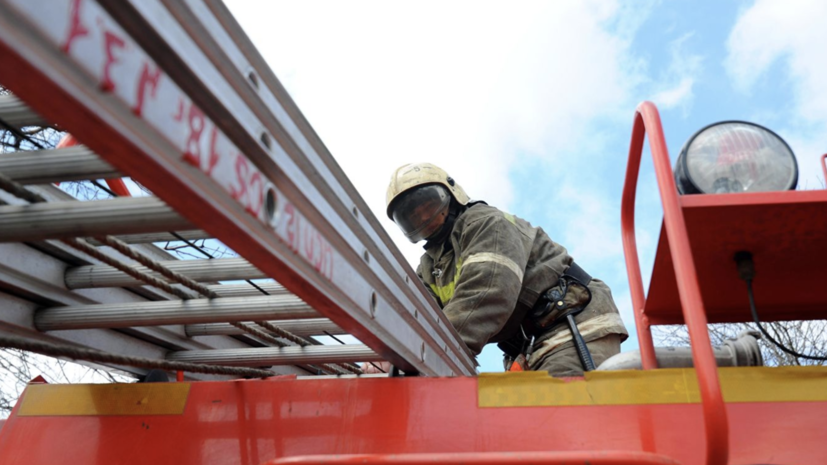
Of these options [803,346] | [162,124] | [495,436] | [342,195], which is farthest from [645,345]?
[803,346]

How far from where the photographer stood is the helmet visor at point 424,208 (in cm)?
461

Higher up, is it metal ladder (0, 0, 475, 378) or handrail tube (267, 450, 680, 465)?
metal ladder (0, 0, 475, 378)

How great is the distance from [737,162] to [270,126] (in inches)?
49.5

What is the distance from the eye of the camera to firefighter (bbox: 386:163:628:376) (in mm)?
3523

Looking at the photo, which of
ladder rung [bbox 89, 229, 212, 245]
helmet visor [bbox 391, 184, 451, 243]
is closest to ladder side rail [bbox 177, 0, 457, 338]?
ladder rung [bbox 89, 229, 212, 245]

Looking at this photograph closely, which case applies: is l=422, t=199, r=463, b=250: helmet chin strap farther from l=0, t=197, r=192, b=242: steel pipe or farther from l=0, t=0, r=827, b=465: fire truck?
l=0, t=197, r=192, b=242: steel pipe

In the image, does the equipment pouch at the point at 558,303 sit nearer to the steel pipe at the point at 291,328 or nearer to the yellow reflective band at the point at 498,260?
the yellow reflective band at the point at 498,260

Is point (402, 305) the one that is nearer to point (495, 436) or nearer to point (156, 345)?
point (495, 436)

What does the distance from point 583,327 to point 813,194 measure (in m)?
2.27

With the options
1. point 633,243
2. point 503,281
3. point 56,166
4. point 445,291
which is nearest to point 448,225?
point 445,291

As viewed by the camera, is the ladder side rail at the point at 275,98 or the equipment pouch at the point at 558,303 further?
the equipment pouch at the point at 558,303

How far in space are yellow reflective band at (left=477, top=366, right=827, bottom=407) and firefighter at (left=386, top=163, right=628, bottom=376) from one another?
1.42 metres

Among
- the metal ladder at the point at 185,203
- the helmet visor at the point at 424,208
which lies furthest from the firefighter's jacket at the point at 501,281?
the metal ladder at the point at 185,203

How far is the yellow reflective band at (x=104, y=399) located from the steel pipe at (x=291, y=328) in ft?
1.79
